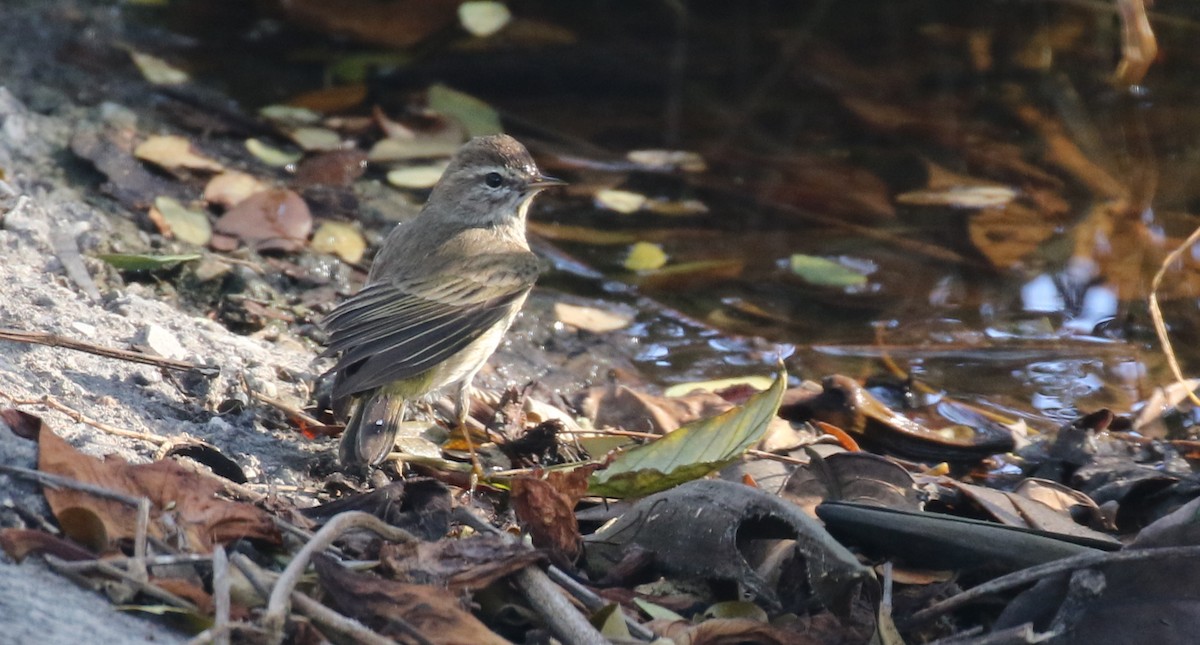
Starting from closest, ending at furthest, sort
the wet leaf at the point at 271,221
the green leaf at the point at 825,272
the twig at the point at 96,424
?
the twig at the point at 96,424 → the wet leaf at the point at 271,221 → the green leaf at the point at 825,272

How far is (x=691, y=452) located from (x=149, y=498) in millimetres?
1751

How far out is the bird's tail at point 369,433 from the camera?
15.4 feet

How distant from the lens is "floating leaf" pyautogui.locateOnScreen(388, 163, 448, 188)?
8609 millimetres

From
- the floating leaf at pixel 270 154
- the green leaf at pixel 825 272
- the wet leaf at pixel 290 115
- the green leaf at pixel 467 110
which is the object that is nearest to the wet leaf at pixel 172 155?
the floating leaf at pixel 270 154

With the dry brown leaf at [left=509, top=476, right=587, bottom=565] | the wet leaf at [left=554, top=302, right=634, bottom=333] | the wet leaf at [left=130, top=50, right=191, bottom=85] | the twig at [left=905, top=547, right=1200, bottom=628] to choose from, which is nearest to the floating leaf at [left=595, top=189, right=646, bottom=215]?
the wet leaf at [left=554, top=302, right=634, bottom=333]

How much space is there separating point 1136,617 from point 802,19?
857 centimetres

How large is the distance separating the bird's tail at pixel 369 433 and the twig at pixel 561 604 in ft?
3.64

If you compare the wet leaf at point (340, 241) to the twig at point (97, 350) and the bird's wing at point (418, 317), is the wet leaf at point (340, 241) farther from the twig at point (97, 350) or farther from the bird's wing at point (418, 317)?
the twig at point (97, 350)

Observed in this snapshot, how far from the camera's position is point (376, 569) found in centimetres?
348

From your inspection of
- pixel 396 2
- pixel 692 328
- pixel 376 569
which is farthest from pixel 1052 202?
pixel 376 569

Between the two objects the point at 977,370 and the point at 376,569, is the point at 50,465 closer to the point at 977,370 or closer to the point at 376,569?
the point at 376,569

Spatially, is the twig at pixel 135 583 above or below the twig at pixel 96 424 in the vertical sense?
above

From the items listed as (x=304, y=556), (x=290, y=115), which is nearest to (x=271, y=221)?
(x=290, y=115)

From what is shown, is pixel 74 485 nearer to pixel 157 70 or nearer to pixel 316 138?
pixel 316 138
